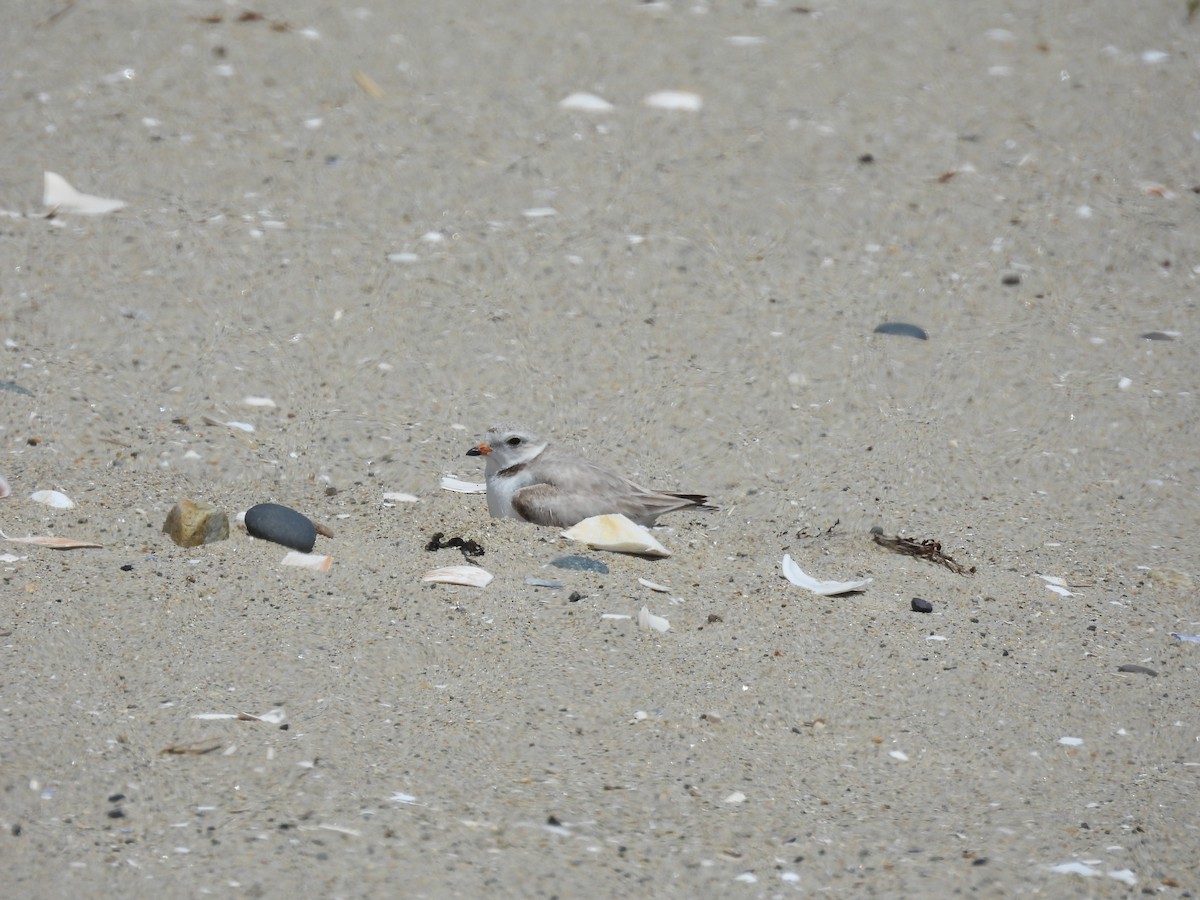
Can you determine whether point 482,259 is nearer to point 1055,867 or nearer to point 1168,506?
point 1168,506

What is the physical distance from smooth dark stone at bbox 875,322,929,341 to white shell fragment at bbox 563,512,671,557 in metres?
1.74

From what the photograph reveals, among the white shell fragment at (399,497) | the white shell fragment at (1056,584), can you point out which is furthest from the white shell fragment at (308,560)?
the white shell fragment at (1056,584)

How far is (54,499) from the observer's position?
431 cm

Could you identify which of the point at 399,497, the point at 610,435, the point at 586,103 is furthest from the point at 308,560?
the point at 586,103

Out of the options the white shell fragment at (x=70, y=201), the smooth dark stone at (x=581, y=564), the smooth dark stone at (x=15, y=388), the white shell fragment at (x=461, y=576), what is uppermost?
the white shell fragment at (x=70, y=201)

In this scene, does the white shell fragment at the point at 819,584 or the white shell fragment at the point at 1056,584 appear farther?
the white shell fragment at the point at 1056,584

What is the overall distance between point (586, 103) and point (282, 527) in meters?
3.45

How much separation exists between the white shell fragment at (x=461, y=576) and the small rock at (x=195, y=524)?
632 millimetres

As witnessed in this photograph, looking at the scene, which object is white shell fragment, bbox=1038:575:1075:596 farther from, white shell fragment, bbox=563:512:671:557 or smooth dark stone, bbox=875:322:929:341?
smooth dark stone, bbox=875:322:929:341

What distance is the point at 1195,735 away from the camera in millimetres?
3506

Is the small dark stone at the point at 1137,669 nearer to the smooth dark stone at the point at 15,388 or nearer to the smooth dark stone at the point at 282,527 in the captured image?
the smooth dark stone at the point at 282,527

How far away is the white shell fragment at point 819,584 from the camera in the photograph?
161 inches

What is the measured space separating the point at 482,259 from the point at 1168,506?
2.76m

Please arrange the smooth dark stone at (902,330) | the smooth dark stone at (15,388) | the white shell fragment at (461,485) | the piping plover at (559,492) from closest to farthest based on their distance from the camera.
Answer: the piping plover at (559,492), the white shell fragment at (461,485), the smooth dark stone at (15,388), the smooth dark stone at (902,330)
